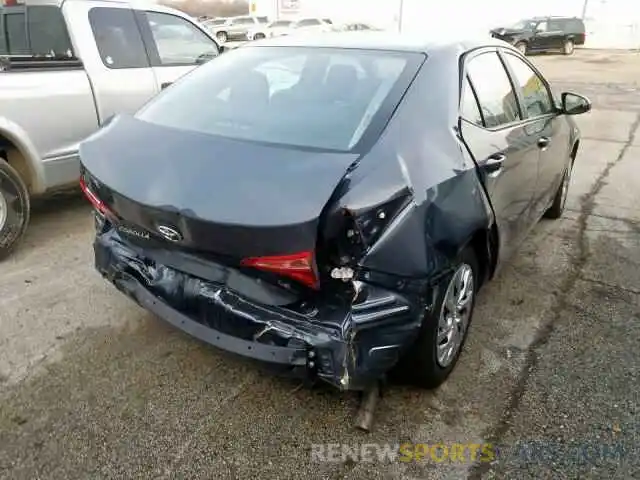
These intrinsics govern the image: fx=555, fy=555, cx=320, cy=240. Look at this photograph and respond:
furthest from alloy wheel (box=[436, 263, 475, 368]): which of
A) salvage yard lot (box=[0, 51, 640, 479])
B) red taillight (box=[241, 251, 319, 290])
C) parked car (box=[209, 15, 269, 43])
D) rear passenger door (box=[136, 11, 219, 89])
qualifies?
parked car (box=[209, 15, 269, 43])

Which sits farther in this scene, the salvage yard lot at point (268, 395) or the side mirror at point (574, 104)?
the side mirror at point (574, 104)

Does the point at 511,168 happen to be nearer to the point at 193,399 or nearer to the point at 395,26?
the point at 193,399

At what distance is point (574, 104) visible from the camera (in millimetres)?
4277

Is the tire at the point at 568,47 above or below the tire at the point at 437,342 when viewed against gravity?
below

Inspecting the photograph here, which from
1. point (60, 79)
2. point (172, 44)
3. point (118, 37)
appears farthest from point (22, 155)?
point (172, 44)

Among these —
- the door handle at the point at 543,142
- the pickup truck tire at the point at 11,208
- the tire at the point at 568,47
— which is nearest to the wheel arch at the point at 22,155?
the pickup truck tire at the point at 11,208

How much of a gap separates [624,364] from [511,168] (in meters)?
1.19

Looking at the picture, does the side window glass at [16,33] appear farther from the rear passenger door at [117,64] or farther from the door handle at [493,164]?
the door handle at [493,164]

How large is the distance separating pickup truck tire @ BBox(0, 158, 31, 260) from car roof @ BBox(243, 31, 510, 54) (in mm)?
1918

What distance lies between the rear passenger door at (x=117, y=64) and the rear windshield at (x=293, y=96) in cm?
166

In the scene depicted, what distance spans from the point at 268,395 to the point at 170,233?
3.00 ft

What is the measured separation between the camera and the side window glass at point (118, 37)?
182 inches

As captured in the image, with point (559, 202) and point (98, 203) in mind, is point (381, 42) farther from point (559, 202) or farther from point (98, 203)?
point (559, 202)

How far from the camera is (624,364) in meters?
2.90
